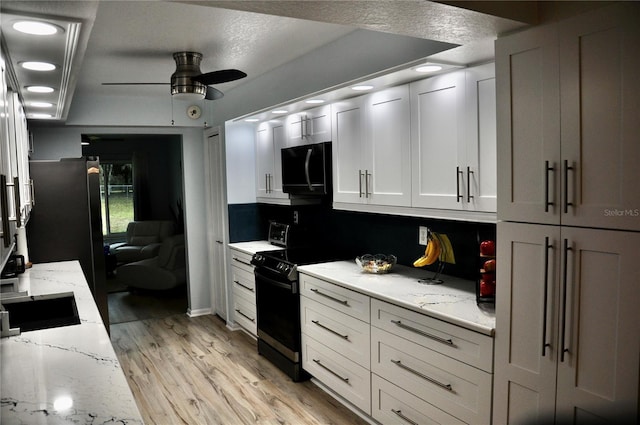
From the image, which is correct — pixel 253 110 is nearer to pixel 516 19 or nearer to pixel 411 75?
pixel 411 75

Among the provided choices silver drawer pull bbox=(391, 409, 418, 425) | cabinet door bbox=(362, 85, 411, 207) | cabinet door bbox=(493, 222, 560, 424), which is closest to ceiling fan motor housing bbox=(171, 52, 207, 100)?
cabinet door bbox=(362, 85, 411, 207)

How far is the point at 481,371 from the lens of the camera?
7.26 ft

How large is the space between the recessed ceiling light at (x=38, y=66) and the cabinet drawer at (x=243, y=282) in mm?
2639

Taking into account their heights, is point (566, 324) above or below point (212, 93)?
below

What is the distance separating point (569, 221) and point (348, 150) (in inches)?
74.5

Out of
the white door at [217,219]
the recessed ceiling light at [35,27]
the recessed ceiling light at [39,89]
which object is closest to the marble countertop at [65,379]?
the recessed ceiling light at [35,27]

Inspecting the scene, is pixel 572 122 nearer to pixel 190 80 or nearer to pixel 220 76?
pixel 220 76

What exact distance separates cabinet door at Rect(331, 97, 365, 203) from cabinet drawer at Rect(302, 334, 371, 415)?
3.51 feet

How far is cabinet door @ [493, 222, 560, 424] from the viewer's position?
1.88 m

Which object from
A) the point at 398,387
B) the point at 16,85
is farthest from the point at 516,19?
the point at 16,85

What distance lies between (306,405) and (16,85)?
102 inches

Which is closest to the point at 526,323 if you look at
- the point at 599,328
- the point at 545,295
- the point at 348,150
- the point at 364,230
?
the point at 545,295

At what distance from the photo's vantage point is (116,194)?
8.66m

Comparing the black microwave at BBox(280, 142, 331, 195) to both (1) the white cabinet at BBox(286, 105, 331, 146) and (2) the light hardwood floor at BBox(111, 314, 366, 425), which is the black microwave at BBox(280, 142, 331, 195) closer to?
(1) the white cabinet at BBox(286, 105, 331, 146)
